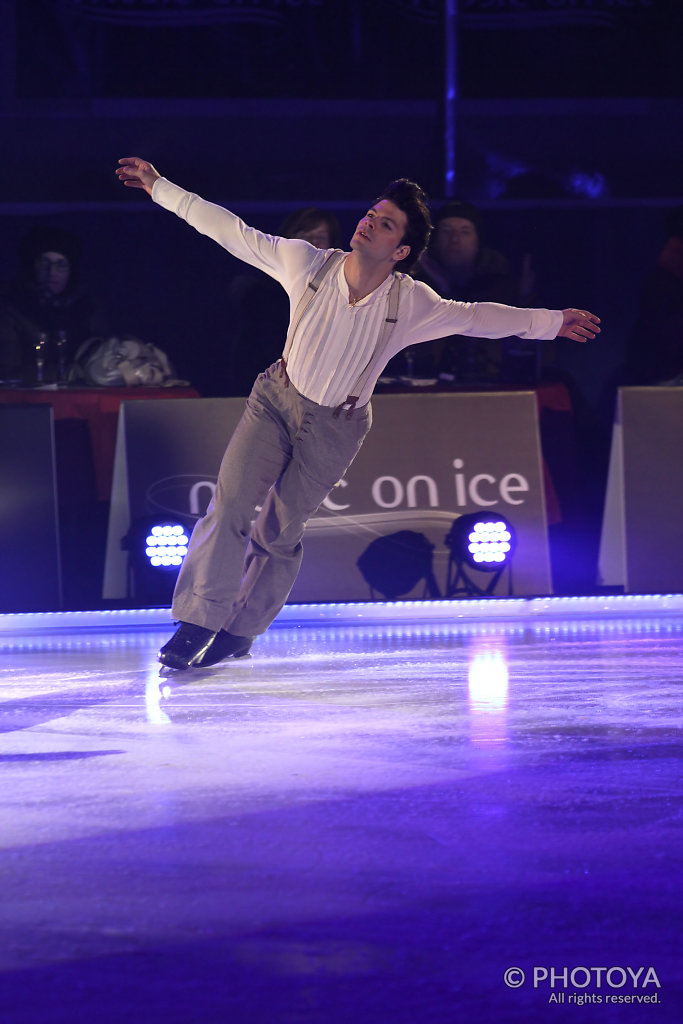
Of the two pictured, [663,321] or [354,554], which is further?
[663,321]

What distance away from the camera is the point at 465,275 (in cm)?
574

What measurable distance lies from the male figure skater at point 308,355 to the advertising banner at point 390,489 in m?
1.15

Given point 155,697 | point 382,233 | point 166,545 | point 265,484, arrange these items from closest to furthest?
point 155,697 < point 382,233 < point 265,484 < point 166,545

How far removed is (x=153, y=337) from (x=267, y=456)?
4.28m

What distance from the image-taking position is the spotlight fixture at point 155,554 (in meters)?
4.62

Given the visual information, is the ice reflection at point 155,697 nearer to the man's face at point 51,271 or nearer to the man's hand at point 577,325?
the man's hand at point 577,325

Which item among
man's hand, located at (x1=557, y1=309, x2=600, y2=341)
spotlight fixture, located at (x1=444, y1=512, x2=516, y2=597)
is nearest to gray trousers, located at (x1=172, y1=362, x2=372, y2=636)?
man's hand, located at (x1=557, y1=309, x2=600, y2=341)

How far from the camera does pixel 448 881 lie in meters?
1.88

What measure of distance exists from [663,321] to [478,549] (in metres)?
2.18

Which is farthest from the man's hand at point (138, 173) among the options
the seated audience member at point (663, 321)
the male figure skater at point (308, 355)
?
the seated audience member at point (663, 321)

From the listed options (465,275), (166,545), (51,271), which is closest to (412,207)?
(166,545)

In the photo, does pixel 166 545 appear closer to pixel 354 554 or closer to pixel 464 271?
pixel 354 554

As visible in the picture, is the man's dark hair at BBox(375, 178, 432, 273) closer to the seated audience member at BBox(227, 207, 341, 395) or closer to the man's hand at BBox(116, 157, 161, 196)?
the man's hand at BBox(116, 157, 161, 196)
